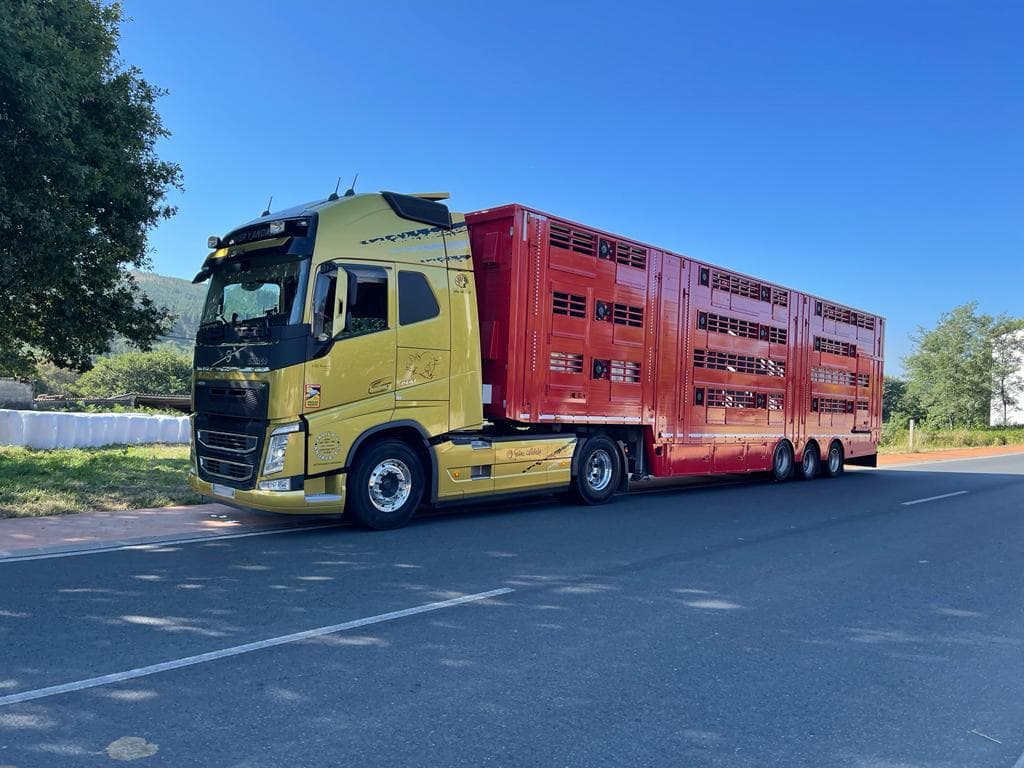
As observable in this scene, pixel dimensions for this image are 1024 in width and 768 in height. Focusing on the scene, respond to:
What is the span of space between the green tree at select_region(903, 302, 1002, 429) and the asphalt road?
56.1 metres

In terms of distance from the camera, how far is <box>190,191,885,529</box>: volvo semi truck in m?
7.74

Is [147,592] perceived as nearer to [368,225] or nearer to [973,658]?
[368,225]

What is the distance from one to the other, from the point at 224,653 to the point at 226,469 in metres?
4.12

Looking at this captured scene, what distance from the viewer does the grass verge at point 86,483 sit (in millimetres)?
9469

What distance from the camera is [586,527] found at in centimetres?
889

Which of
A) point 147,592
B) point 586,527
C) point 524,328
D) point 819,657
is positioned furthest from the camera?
point 524,328

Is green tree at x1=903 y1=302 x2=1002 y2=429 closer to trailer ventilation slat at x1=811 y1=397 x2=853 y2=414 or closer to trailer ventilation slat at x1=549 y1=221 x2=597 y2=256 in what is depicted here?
trailer ventilation slat at x1=811 y1=397 x2=853 y2=414

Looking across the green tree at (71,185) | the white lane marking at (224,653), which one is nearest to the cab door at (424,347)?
the white lane marking at (224,653)

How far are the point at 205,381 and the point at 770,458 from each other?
11.1 metres

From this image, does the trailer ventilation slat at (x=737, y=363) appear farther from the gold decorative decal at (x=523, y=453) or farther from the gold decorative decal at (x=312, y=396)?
the gold decorative decal at (x=312, y=396)

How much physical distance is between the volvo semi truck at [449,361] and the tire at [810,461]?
9.86 ft

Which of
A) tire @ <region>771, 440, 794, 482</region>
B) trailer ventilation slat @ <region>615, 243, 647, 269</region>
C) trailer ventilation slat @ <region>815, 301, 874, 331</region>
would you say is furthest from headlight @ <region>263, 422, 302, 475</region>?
trailer ventilation slat @ <region>815, 301, 874, 331</region>

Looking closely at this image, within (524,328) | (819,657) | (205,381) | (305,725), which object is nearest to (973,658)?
(819,657)

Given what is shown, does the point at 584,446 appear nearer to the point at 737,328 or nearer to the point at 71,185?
the point at 737,328
